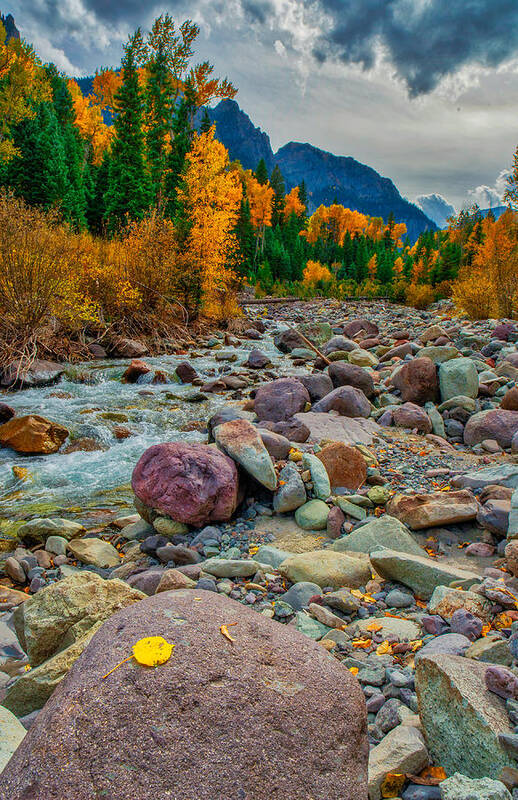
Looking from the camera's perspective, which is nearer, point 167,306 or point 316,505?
point 316,505

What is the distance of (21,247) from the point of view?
10.1 m

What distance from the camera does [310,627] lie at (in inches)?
101

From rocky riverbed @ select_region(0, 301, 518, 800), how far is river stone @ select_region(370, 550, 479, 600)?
14 mm

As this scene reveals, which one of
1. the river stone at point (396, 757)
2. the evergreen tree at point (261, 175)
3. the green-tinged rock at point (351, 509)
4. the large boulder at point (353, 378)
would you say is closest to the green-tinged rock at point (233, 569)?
the green-tinged rock at point (351, 509)

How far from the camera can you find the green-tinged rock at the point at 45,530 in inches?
177

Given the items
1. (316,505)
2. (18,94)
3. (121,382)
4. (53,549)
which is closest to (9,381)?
(121,382)

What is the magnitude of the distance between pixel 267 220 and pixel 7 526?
158 feet

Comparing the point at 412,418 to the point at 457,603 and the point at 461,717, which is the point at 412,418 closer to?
the point at 457,603

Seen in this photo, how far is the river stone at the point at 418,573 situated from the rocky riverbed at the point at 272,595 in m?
0.01

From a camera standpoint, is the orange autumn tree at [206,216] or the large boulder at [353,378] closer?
the large boulder at [353,378]

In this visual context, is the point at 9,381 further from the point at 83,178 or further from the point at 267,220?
the point at 267,220

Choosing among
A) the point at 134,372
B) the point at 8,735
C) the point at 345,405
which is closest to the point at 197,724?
the point at 8,735

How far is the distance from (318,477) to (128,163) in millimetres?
28674

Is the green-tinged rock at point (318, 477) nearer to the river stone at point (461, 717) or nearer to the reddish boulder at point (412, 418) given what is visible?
the reddish boulder at point (412, 418)
